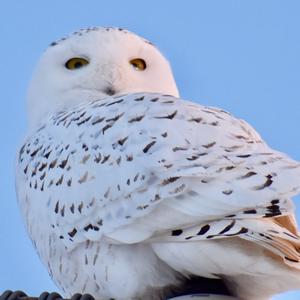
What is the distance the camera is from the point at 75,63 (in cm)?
382

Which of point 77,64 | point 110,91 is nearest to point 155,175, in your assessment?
point 110,91

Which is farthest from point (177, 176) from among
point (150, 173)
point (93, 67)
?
point (93, 67)

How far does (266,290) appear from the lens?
2.66m

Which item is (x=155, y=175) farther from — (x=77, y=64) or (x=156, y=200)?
(x=77, y=64)

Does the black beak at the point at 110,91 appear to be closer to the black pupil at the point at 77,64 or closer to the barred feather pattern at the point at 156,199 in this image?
the black pupil at the point at 77,64

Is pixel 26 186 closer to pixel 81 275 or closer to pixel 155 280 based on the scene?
pixel 81 275

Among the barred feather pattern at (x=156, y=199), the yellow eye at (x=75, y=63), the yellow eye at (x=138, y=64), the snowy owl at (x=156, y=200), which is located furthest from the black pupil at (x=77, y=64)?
the barred feather pattern at (x=156, y=199)

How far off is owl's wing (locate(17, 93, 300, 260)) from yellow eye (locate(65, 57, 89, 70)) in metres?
0.62

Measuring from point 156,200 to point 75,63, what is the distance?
130cm

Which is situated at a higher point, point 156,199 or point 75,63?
point 75,63

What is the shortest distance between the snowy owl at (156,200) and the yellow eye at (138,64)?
662 millimetres

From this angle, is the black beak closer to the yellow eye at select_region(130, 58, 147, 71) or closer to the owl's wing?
the yellow eye at select_region(130, 58, 147, 71)

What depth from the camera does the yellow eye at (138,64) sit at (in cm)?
384

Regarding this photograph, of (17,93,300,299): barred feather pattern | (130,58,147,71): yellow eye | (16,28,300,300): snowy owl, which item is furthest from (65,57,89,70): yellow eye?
(17,93,300,299): barred feather pattern
